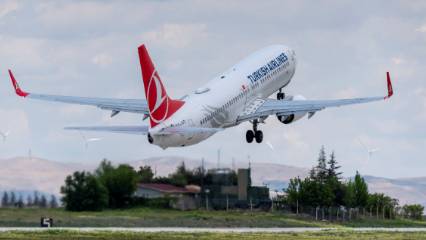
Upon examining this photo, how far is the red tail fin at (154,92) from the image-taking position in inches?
4196

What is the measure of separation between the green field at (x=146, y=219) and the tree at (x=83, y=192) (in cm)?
88

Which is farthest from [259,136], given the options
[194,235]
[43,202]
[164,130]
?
[194,235]

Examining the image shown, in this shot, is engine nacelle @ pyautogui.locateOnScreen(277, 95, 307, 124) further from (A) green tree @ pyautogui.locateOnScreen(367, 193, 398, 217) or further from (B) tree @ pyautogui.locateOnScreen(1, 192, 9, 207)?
(A) green tree @ pyautogui.locateOnScreen(367, 193, 398, 217)

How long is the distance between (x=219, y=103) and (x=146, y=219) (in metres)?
12.2

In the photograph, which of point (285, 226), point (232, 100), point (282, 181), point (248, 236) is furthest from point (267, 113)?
point (282, 181)

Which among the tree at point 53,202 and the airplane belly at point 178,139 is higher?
the airplane belly at point 178,139

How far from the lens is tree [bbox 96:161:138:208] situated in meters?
123

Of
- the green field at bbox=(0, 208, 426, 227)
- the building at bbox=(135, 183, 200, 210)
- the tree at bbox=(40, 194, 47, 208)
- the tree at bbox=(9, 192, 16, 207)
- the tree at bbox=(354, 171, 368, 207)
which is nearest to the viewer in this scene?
the green field at bbox=(0, 208, 426, 227)

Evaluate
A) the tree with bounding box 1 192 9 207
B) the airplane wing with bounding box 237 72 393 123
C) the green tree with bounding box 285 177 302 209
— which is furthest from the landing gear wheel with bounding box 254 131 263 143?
the green tree with bounding box 285 177 302 209

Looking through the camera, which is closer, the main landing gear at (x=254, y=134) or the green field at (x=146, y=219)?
the green field at (x=146, y=219)

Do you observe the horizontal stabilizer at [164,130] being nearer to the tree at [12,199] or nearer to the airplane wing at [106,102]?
the airplane wing at [106,102]

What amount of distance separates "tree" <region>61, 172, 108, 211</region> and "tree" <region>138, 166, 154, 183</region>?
11811 mm

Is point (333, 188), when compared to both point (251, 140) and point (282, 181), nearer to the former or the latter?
point (282, 181)

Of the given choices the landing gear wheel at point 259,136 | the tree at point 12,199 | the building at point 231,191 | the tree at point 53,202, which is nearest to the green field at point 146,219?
the tree at point 53,202
